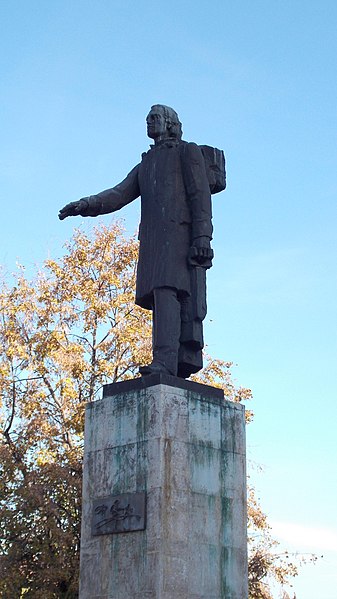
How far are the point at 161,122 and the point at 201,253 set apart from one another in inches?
71.9

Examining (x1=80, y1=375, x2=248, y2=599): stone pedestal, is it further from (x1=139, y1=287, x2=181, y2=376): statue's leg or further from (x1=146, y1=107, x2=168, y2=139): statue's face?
(x1=146, y1=107, x2=168, y2=139): statue's face

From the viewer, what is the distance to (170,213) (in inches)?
448

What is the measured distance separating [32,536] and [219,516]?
489 inches

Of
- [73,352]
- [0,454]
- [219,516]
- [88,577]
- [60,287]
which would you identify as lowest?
[88,577]

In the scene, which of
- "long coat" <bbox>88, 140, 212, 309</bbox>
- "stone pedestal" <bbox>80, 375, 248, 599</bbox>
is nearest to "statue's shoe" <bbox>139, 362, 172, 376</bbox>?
"stone pedestal" <bbox>80, 375, 248, 599</bbox>

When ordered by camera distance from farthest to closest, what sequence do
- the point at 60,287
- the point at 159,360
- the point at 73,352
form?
1. the point at 60,287
2. the point at 73,352
3. the point at 159,360

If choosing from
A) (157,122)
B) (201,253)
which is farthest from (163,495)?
(157,122)

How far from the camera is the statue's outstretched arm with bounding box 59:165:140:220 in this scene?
11.8m

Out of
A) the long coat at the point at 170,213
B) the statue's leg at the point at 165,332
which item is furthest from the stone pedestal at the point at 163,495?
the long coat at the point at 170,213

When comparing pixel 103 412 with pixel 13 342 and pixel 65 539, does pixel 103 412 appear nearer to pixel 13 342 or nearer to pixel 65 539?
pixel 65 539

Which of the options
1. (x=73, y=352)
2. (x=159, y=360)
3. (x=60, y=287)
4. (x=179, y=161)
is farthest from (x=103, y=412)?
(x=60, y=287)

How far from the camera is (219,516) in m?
10.5

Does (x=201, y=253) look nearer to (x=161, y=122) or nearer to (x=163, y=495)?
(x=161, y=122)
